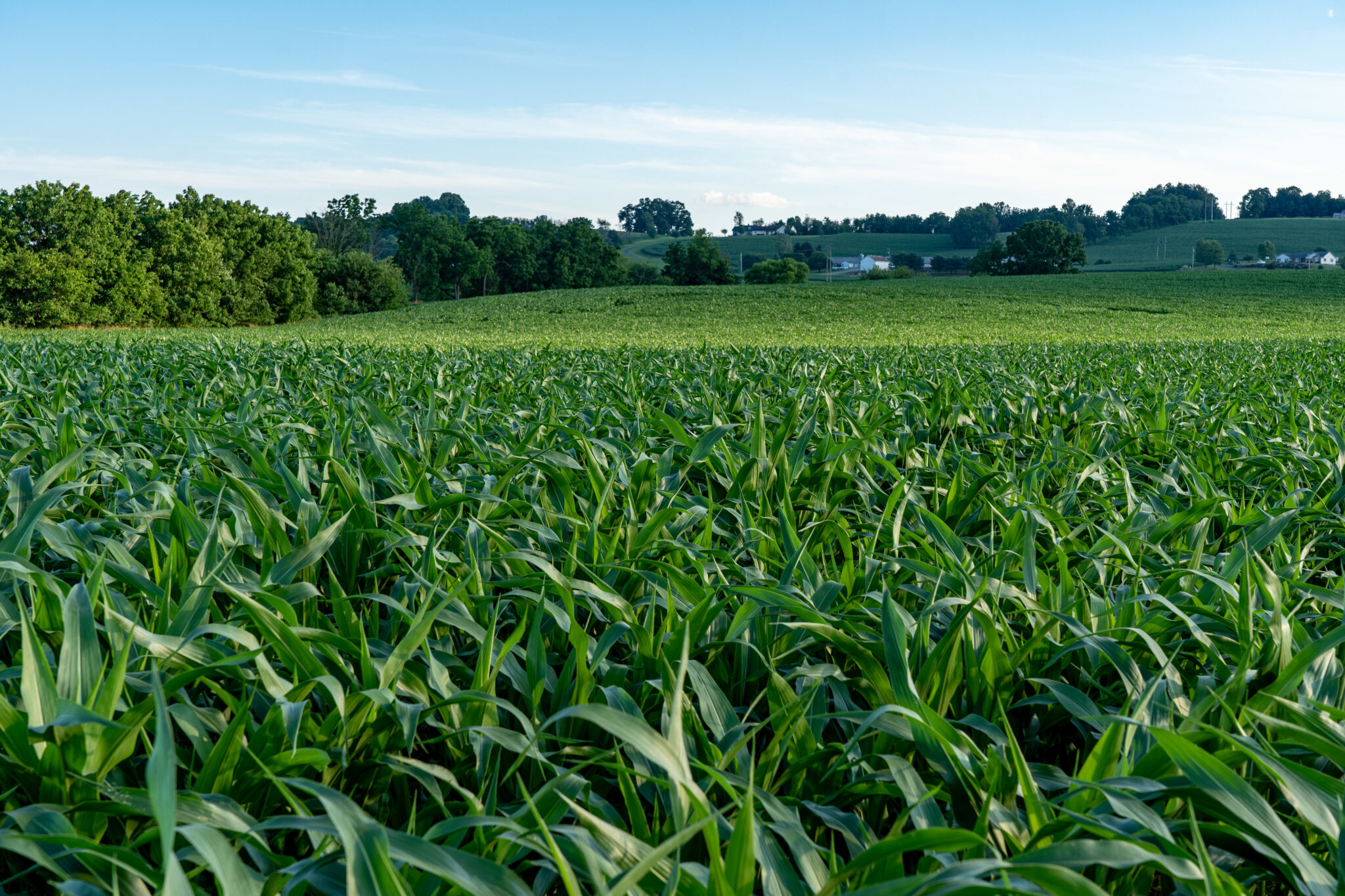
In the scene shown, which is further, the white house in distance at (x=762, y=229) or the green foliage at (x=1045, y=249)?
the white house in distance at (x=762, y=229)

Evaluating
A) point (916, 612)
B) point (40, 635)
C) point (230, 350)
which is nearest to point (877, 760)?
point (916, 612)

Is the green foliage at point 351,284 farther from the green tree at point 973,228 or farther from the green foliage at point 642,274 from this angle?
the green tree at point 973,228

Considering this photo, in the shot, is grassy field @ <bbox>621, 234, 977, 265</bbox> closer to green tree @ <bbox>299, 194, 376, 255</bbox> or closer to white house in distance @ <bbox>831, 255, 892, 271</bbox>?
white house in distance @ <bbox>831, 255, 892, 271</bbox>

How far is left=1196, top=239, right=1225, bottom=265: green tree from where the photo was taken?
305 feet

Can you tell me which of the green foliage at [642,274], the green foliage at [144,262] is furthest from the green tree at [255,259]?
the green foliage at [642,274]

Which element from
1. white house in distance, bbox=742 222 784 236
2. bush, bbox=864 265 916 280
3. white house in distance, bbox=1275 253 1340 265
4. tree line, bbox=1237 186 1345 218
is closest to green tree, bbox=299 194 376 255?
bush, bbox=864 265 916 280

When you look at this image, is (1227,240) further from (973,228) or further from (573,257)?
(573,257)

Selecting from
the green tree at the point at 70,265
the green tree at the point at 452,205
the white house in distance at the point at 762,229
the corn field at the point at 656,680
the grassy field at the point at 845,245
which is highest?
the green tree at the point at 452,205

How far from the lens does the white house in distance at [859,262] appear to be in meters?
119

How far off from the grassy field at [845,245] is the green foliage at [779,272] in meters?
35.9

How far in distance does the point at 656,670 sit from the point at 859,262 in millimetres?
128095

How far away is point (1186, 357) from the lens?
10141 mm

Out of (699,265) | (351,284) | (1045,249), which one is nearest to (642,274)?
(699,265)

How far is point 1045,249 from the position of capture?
76000 millimetres
